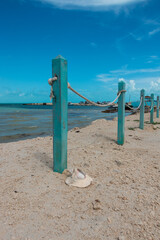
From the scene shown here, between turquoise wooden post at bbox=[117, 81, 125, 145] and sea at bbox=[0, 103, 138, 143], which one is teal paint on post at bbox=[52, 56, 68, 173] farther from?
sea at bbox=[0, 103, 138, 143]

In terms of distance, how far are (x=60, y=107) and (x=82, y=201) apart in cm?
121

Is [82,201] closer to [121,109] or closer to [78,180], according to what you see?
[78,180]

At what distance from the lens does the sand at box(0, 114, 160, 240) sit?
1478 mm

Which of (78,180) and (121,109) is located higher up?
(121,109)

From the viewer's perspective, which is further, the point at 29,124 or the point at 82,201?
the point at 29,124

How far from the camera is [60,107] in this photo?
2336mm

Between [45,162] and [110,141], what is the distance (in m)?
2.24

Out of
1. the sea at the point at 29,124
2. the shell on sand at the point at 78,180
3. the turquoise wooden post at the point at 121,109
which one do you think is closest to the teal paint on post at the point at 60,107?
Answer: the shell on sand at the point at 78,180

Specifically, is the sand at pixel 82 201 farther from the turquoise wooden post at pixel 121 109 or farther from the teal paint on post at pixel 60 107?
the turquoise wooden post at pixel 121 109

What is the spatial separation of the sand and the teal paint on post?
1.05 feet

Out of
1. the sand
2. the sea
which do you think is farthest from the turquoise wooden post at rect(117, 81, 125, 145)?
the sea

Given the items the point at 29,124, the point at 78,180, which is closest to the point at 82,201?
the point at 78,180

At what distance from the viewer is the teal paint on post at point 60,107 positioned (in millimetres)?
2307

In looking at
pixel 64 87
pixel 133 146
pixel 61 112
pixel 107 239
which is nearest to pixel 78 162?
pixel 61 112
